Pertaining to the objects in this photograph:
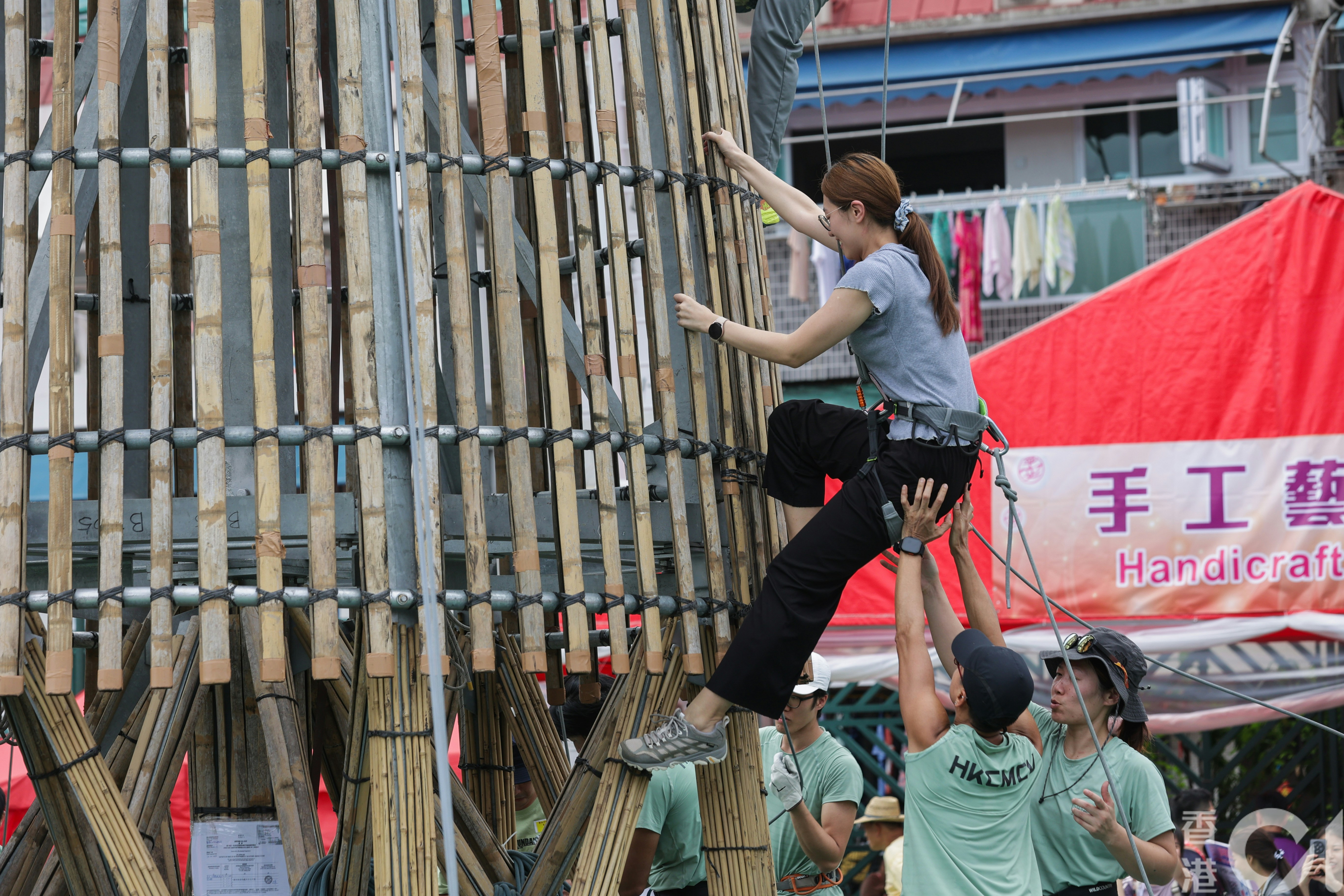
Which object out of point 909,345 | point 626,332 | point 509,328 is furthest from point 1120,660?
point 509,328

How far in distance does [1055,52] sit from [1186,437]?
9.55 m

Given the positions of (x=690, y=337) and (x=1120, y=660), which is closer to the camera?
(x=690, y=337)

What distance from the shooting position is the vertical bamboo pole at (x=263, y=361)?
4371 millimetres

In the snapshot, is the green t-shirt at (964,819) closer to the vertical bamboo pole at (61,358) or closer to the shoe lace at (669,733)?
the shoe lace at (669,733)

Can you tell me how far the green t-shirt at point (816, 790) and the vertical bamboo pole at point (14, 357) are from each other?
3274 mm

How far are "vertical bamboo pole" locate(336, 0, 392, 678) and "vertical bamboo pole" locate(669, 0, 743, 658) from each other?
887 millimetres

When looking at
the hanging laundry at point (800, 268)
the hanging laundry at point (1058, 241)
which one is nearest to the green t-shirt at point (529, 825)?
the hanging laundry at point (800, 268)

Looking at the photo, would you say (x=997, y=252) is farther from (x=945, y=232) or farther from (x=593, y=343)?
(x=593, y=343)

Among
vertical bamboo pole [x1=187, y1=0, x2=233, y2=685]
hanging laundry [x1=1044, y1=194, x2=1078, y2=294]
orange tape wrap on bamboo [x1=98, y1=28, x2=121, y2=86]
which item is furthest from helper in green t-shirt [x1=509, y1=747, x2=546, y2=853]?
hanging laundry [x1=1044, y1=194, x2=1078, y2=294]

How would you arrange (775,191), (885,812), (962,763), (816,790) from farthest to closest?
(885,812) < (816,790) < (775,191) < (962,763)

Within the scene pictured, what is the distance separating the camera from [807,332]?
16.1ft

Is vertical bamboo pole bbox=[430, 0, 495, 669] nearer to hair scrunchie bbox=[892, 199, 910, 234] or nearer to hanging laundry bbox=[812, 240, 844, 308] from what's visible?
hair scrunchie bbox=[892, 199, 910, 234]

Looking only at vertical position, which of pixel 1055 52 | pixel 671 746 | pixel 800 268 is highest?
pixel 1055 52

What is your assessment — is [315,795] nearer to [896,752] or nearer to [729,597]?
[729,597]
